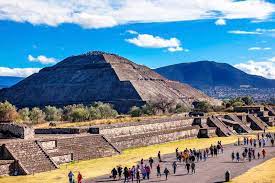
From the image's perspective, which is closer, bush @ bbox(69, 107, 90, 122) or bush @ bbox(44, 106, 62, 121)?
bush @ bbox(69, 107, 90, 122)

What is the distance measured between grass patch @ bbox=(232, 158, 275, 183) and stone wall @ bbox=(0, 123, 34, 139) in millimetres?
16368

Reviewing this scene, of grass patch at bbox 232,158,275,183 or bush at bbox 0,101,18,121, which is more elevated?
bush at bbox 0,101,18,121

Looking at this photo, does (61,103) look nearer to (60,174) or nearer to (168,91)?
(168,91)

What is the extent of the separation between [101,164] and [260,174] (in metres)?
11.3

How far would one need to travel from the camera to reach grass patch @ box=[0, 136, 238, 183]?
29.0 metres

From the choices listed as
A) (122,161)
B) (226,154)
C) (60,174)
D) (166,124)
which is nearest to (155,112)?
(166,124)

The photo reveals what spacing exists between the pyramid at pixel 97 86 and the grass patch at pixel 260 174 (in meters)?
89.3

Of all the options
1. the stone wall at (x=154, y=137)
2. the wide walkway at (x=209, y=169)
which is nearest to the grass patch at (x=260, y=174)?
the wide walkway at (x=209, y=169)

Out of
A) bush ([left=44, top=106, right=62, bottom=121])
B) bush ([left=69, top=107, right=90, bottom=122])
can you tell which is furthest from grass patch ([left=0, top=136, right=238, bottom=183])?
bush ([left=44, top=106, right=62, bottom=121])

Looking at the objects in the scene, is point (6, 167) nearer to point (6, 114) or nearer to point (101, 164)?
point (101, 164)

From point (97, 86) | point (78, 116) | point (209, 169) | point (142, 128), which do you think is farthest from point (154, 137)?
point (97, 86)

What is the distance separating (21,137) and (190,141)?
23.8 meters

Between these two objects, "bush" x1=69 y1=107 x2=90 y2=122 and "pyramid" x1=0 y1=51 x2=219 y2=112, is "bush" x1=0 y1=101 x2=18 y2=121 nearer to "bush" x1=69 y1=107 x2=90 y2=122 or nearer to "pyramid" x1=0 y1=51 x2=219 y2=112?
"bush" x1=69 y1=107 x2=90 y2=122

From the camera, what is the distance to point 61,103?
138m
